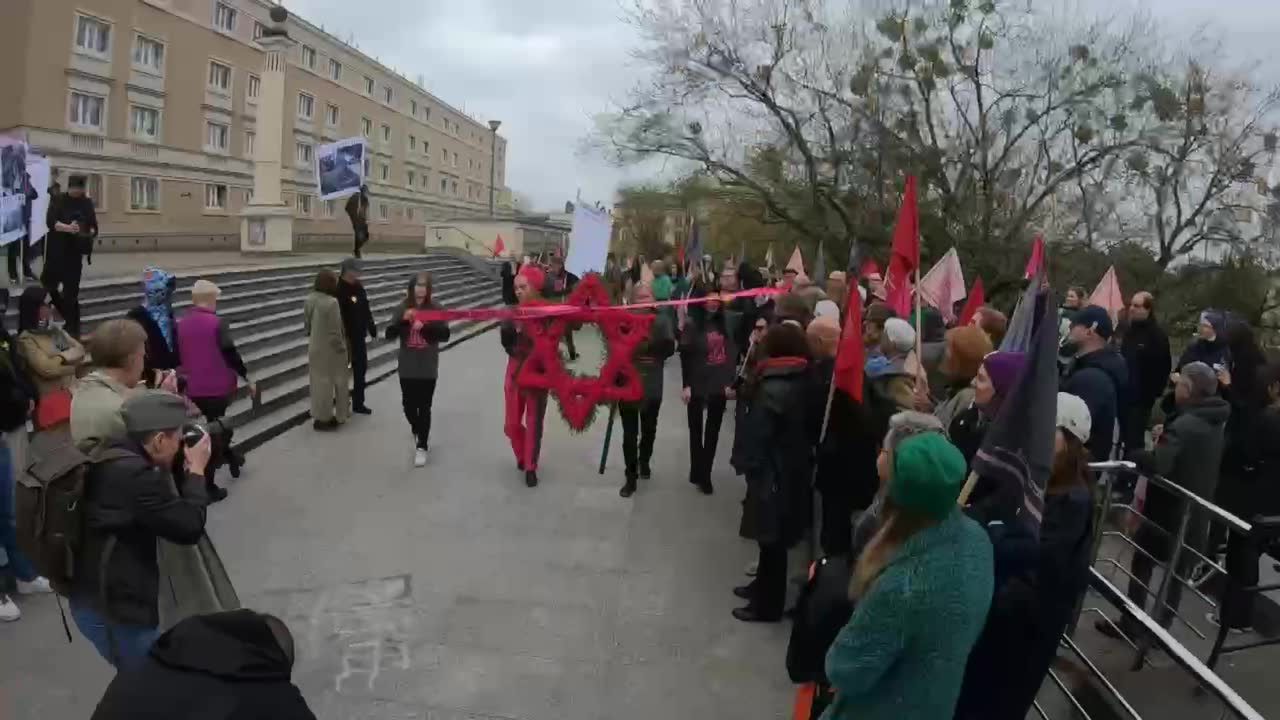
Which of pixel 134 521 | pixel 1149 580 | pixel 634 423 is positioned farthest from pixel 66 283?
pixel 1149 580

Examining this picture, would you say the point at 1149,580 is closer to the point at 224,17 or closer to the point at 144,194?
the point at 144,194

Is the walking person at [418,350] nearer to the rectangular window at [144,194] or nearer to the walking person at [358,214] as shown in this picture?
the walking person at [358,214]

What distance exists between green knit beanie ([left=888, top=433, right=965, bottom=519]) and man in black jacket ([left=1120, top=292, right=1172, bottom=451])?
7281mm

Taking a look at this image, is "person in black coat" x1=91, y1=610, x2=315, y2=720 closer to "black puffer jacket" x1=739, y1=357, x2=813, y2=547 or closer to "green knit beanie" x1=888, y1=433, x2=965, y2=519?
"green knit beanie" x1=888, y1=433, x2=965, y2=519

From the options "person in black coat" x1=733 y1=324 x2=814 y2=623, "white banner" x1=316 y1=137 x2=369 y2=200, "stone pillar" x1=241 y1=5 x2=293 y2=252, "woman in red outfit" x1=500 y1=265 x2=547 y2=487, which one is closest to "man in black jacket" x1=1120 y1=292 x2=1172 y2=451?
"person in black coat" x1=733 y1=324 x2=814 y2=623

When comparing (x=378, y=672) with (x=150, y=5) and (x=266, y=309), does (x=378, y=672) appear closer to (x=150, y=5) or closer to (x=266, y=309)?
(x=266, y=309)

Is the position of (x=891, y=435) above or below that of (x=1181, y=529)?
above

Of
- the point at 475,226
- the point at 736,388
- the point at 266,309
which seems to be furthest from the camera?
the point at 475,226

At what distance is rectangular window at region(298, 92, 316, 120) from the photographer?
1714 inches

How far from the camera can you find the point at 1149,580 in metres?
5.34

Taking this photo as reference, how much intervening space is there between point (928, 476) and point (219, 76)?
39.8 m

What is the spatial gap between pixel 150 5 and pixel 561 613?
33965 millimetres

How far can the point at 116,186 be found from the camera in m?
29.6

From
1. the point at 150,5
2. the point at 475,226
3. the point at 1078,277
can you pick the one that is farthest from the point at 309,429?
the point at 475,226
